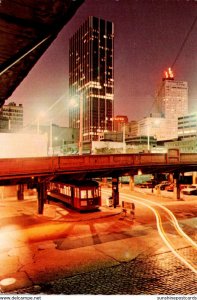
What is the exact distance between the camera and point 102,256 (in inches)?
665

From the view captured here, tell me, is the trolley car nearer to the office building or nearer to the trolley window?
the trolley window

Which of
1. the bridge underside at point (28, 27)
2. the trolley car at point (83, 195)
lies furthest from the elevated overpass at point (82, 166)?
the bridge underside at point (28, 27)

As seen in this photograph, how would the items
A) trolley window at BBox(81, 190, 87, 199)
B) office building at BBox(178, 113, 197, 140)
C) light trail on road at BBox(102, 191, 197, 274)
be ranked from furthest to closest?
office building at BBox(178, 113, 197, 140), trolley window at BBox(81, 190, 87, 199), light trail on road at BBox(102, 191, 197, 274)

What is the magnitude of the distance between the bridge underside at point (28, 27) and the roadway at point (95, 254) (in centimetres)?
1055

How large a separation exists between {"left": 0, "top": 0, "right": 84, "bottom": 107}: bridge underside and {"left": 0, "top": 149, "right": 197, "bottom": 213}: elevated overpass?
846 inches

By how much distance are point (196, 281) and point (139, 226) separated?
11.8m

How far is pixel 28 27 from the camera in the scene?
3695 millimetres

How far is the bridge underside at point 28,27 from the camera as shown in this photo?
3.15m

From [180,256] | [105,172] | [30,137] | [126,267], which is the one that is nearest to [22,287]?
[126,267]

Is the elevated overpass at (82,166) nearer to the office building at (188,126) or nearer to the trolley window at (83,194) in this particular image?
the trolley window at (83,194)

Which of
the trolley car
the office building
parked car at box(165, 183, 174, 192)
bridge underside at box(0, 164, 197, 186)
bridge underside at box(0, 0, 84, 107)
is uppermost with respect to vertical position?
the office building

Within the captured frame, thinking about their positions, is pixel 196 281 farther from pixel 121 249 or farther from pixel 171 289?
pixel 121 249

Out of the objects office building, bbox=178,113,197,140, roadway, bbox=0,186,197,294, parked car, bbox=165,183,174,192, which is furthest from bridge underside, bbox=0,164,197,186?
office building, bbox=178,113,197,140

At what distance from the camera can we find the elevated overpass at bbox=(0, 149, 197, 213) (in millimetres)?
25681
